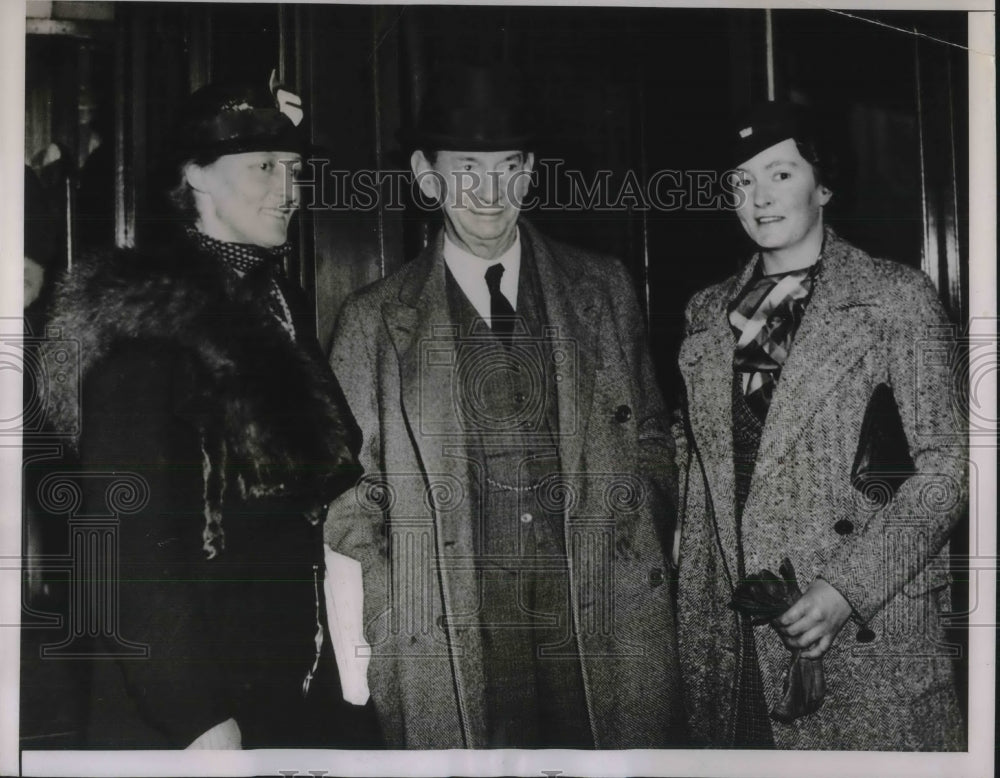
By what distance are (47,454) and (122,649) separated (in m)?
0.60

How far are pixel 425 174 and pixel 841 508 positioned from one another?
1512mm

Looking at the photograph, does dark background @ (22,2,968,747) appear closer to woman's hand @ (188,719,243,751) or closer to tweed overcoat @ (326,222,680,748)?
tweed overcoat @ (326,222,680,748)

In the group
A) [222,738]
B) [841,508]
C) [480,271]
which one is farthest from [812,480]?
[222,738]

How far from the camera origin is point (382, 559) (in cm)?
261

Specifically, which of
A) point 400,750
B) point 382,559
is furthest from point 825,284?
point 400,750

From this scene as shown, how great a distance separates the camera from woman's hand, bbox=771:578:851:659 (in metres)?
2.60

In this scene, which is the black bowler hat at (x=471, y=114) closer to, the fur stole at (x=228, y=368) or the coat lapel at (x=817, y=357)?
the fur stole at (x=228, y=368)

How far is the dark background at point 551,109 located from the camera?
2646 millimetres

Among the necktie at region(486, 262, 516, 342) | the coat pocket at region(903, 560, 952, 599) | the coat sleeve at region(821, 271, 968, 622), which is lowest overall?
the coat pocket at region(903, 560, 952, 599)

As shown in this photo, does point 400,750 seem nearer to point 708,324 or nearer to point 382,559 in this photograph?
point 382,559

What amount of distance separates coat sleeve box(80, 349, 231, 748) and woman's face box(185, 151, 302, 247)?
0.50 metres

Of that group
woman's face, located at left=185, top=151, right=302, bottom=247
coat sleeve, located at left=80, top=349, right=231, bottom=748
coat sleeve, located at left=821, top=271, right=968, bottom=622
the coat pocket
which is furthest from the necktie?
the coat pocket

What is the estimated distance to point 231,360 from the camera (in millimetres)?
2604

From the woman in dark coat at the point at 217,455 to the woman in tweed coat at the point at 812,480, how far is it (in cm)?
103
